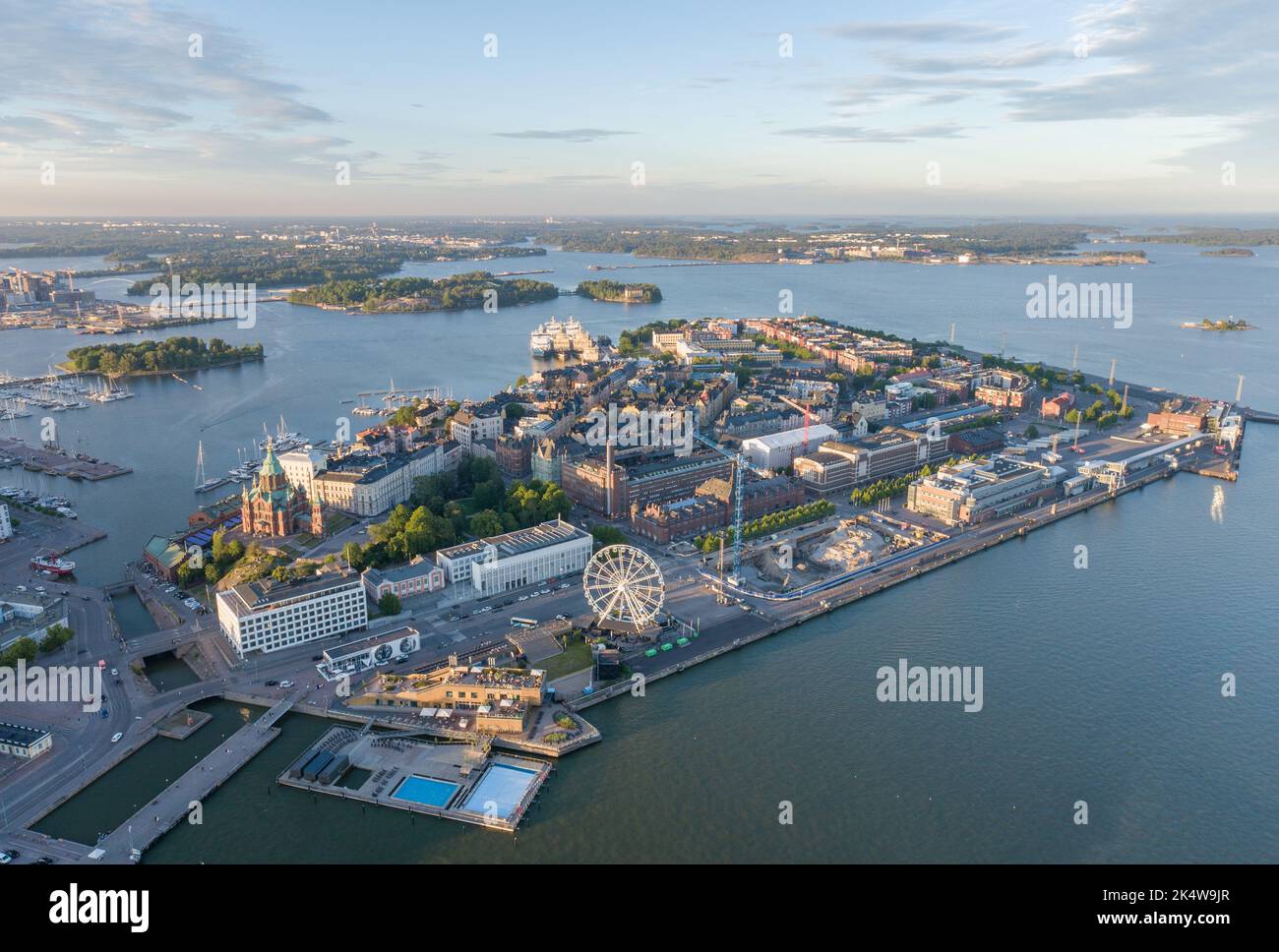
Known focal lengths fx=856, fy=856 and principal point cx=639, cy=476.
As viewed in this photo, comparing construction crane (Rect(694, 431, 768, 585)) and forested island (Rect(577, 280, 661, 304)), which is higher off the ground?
forested island (Rect(577, 280, 661, 304))

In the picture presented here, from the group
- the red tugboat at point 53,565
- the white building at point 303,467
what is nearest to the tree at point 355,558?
the white building at point 303,467

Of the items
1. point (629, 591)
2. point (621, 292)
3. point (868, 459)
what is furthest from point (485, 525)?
point (621, 292)

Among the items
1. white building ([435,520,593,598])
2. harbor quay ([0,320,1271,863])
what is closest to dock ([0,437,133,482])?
harbor quay ([0,320,1271,863])

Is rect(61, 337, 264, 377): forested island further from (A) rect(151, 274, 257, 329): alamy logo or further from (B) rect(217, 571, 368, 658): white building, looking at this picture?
(B) rect(217, 571, 368, 658): white building

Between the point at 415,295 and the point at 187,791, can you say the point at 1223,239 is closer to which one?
the point at 415,295

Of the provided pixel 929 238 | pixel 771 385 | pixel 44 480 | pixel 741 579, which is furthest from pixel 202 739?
pixel 929 238

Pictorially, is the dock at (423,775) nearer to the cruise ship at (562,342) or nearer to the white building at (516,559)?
the white building at (516,559)
